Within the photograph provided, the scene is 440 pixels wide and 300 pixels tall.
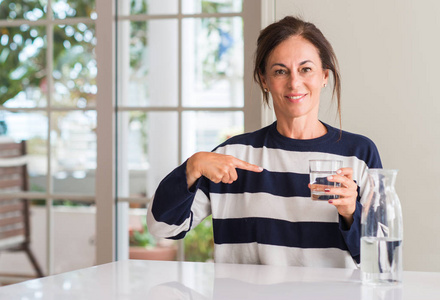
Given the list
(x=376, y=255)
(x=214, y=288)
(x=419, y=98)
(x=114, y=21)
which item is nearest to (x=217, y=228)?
(x=214, y=288)

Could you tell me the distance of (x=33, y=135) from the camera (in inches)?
254

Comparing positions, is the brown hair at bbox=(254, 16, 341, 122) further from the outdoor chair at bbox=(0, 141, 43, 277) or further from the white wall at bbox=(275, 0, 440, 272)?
the outdoor chair at bbox=(0, 141, 43, 277)

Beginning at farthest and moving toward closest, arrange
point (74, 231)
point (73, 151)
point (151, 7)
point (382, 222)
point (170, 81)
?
1. point (73, 151)
2. point (74, 231)
3. point (151, 7)
4. point (170, 81)
5. point (382, 222)

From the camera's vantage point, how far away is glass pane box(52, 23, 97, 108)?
6070 millimetres

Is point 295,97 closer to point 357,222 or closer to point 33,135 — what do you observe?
point 357,222

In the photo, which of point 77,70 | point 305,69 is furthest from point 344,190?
point 77,70

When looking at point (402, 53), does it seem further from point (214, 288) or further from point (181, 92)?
point (214, 288)

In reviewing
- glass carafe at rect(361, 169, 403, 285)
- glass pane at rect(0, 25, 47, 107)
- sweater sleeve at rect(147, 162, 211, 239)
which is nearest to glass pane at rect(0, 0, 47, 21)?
glass pane at rect(0, 25, 47, 107)

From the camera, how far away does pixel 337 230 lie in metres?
1.66

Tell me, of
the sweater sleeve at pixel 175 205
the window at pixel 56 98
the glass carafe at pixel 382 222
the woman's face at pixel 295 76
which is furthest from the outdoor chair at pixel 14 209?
the glass carafe at pixel 382 222

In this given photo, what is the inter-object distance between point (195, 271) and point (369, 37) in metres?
1.20

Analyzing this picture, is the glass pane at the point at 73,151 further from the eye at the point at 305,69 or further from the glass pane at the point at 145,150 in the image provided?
the eye at the point at 305,69

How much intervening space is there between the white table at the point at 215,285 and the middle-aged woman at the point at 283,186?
29 centimetres

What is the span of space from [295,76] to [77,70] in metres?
4.99
